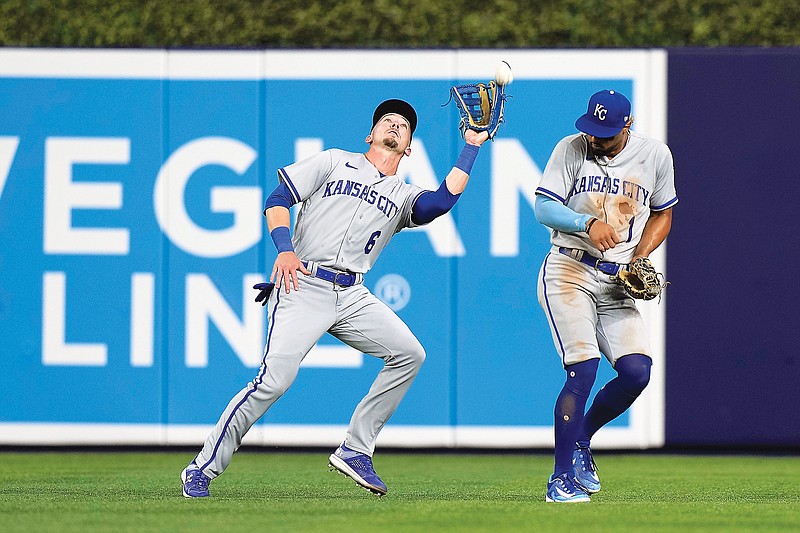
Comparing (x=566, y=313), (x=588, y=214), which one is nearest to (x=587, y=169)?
(x=588, y=214)

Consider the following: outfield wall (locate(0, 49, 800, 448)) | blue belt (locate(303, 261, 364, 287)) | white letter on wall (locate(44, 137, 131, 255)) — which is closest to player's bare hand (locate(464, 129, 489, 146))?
blue belt (locate(303, 261, 364, 287))

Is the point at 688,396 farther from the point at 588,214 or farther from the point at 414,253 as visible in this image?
the point at 588,214

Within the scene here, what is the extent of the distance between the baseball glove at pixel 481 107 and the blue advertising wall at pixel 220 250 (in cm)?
250

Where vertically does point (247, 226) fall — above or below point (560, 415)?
above

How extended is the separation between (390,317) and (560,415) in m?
0.86

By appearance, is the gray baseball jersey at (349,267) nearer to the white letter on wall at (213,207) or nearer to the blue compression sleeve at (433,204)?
the blue compression sleeve at (433,204)

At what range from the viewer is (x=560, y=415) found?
576cm

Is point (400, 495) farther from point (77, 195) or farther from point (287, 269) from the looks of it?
point (77, 195)

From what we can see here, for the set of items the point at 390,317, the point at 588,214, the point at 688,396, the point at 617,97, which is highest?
the point at 617,97

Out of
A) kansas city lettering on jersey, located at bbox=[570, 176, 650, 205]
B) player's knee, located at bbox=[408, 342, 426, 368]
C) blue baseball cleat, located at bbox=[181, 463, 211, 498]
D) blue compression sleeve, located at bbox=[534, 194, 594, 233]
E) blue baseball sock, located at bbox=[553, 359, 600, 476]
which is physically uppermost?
kansas city lettering on jersey, located at bbox=[570, 176, 650, 205]

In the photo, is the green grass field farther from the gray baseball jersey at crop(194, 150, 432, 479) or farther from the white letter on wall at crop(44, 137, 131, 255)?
the white letter on wall at crop(44, 137, 131, 255)

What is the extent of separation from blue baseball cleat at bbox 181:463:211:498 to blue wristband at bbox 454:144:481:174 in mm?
1673

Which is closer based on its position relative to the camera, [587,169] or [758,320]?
[587,169]

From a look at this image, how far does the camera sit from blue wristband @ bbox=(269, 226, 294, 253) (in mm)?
5695
